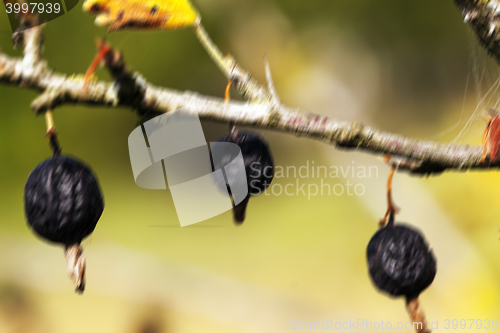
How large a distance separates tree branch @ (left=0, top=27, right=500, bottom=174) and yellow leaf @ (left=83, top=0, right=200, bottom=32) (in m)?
0.07

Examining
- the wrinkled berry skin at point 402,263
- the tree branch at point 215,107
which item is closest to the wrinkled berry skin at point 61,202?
the tree branch at point 215,107

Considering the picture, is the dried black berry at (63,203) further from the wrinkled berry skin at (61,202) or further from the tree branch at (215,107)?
the tree branch at (215,107)

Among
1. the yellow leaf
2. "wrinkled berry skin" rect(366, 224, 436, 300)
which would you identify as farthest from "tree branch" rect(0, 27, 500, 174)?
"wrinkled berry skin" rect(366, 224, 436, 300)

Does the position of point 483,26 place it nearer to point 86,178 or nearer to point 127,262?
point 86,178

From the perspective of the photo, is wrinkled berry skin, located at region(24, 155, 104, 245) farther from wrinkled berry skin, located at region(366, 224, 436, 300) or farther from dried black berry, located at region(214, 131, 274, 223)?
wrinkled berry skin, located at region(366, 224, 436, 300)

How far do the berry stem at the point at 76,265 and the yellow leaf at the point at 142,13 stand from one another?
303 mm

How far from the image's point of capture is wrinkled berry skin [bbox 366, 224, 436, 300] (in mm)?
731

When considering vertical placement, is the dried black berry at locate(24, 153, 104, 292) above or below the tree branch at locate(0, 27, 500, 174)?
below

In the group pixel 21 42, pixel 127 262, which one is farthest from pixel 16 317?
pixel 21 42

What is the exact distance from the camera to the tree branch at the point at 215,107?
0.42 meters

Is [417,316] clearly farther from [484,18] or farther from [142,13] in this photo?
[142,13]

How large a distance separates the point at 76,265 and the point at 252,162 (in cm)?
35

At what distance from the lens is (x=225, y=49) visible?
5.84 feet

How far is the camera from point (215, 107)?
0.50m
